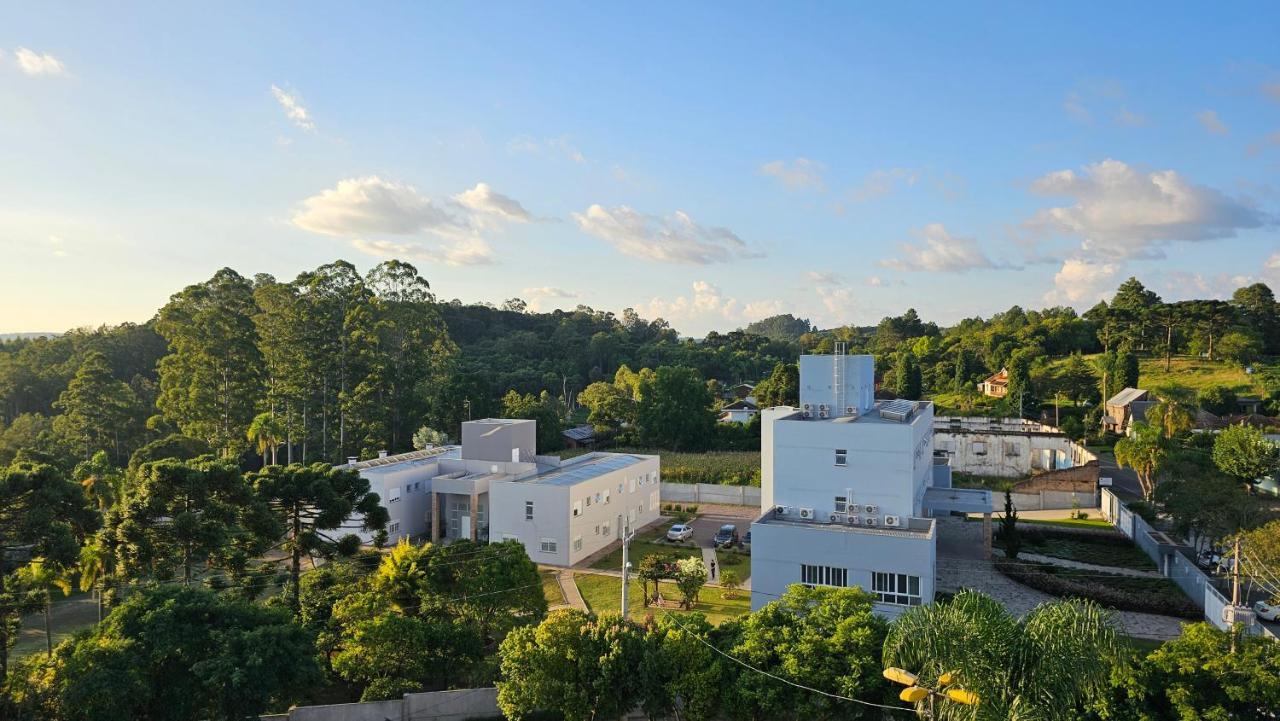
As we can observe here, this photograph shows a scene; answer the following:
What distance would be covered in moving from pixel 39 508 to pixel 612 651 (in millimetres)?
15288

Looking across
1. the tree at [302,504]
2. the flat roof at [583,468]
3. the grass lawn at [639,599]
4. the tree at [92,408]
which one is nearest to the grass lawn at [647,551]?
the grass lawn at [639,599]

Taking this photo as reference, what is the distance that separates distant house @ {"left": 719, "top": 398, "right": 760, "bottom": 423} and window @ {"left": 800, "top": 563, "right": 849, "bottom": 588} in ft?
135

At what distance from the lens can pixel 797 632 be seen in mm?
15742

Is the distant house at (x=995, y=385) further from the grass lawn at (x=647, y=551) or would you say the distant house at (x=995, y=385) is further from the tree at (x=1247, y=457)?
the grass lawn at (x=647, y=551)

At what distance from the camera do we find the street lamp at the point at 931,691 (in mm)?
9742

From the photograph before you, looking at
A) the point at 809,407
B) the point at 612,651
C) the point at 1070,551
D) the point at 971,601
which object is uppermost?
the point at 809,407

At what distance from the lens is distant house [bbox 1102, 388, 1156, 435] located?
53656 mm

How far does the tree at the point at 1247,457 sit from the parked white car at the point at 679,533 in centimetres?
2802

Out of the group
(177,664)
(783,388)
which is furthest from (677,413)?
(177,664)

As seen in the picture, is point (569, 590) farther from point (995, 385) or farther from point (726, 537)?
point (995, 385)

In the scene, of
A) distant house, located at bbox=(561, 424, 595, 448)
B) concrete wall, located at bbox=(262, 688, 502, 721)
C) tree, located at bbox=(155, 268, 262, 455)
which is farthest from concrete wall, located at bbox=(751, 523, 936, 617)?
distant house, located at bbox=(561, 424, 595, 448)

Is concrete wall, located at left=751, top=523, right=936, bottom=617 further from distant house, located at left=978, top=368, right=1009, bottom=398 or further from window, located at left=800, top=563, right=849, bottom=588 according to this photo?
distant house, located at left=978, top=368, right=1009, bottom=398

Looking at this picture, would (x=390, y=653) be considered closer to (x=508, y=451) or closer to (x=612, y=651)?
(x=612, y=651)

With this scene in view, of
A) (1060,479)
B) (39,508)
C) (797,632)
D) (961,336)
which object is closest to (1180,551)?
(1060,479)
